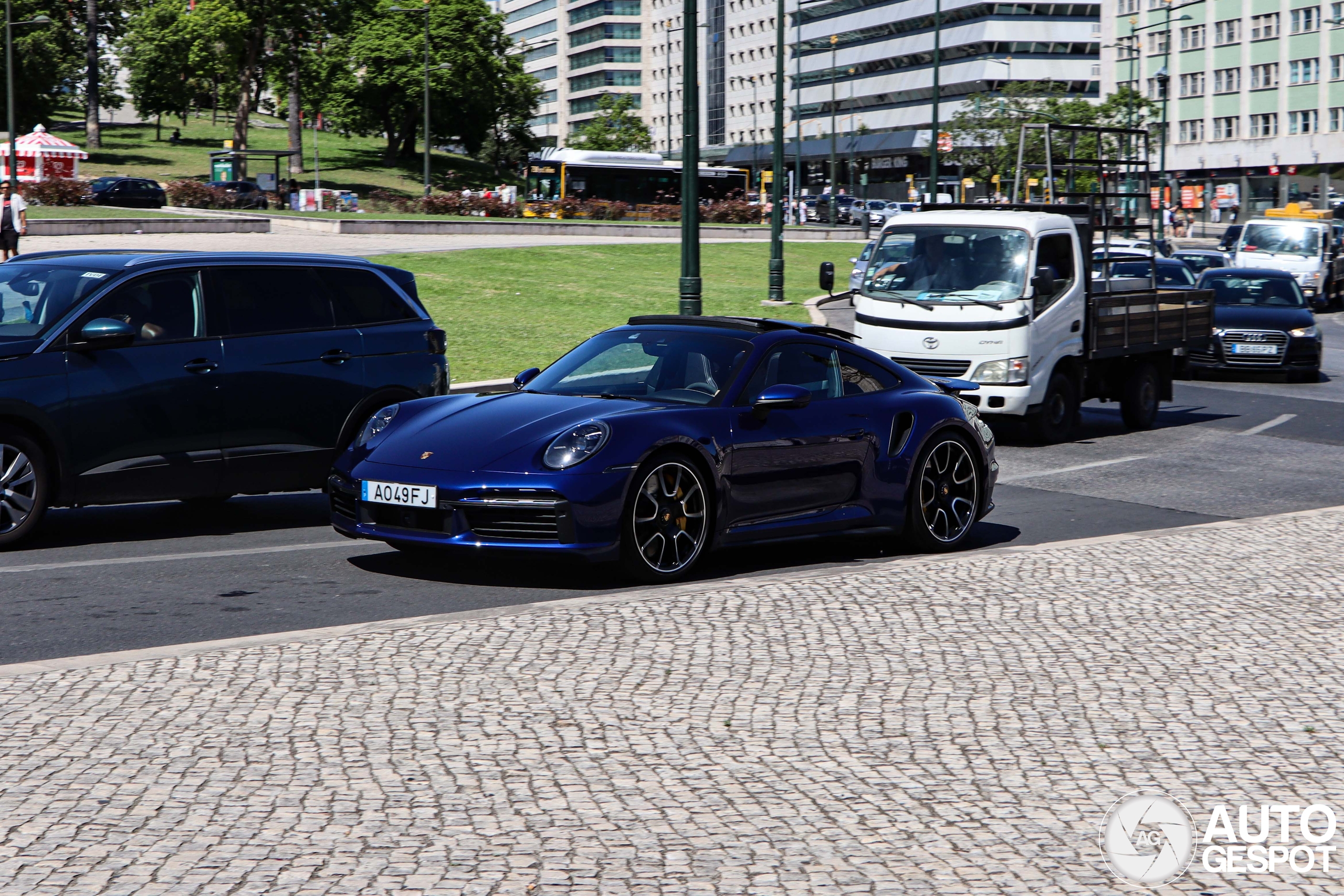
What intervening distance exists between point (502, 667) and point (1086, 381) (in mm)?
12064

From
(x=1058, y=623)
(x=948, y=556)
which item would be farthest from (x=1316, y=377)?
(x=1058, y=623)

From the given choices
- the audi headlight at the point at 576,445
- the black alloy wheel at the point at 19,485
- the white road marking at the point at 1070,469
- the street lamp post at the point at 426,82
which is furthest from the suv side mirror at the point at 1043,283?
the street lamp post at the point at 426,82

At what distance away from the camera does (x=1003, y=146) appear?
6519 cm

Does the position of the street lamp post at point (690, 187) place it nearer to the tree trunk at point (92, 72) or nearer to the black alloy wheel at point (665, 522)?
the black alloy wheel at point (665, 522)

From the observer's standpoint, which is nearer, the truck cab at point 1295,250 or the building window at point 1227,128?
the truck cab at point 1295,250

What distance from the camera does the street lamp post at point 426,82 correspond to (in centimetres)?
6969

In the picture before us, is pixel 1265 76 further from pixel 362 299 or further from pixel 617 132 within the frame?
pixel 362 299

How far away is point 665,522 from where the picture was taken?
27.3 ft

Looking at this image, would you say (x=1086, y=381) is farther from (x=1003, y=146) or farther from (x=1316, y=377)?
(x=1003, y=146)

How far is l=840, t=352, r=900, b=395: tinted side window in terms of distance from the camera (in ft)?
30.8

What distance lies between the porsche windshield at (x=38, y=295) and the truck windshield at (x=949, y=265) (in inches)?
338

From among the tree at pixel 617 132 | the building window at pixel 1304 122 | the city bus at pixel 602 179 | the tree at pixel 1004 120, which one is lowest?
the city bus at pixel 602 179

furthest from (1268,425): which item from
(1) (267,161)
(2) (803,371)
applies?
(1) (267,161)

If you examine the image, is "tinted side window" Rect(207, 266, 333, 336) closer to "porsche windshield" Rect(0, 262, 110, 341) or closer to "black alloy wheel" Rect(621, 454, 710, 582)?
"porsche windshield" Rect(0, 262, 110, 341)
